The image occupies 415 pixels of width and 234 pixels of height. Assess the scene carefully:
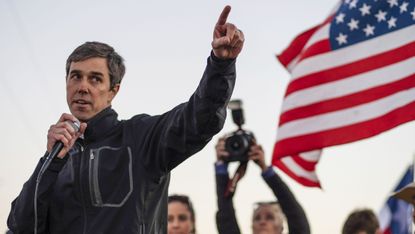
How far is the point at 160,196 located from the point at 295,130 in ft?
12.4

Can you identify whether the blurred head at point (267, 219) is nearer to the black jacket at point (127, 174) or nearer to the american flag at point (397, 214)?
the american flag at point (397, 214)

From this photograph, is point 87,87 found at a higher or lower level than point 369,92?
lower

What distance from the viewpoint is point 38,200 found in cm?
355

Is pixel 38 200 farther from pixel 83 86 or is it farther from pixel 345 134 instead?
pixel 345 134

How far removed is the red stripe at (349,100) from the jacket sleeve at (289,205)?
112cm

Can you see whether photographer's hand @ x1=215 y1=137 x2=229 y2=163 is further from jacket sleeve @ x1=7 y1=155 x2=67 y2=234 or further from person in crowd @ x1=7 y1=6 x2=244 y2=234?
jacket sleeve @ x1=7 y1=155 x2=67 y2=234

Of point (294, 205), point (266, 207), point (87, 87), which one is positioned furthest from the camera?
point (266, 207)

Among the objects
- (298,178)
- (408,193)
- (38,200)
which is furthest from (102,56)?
(298,178)

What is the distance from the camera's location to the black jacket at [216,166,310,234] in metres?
6.19

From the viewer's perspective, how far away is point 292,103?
754cm

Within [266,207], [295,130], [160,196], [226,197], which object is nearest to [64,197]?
[160,196]

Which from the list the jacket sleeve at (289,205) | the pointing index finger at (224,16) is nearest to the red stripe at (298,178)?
the jacket sleeve at (289,205)

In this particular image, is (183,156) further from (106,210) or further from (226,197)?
(226,197)

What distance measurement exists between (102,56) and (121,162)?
0.53 metres
